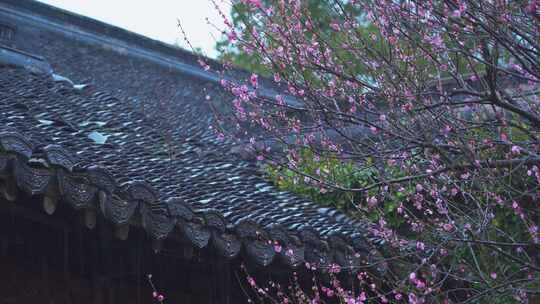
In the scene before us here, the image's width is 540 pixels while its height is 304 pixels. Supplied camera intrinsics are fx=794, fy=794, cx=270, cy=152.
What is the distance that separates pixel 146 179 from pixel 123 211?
4.56 feet

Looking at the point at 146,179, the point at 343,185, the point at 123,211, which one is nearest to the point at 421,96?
the point at 123,211

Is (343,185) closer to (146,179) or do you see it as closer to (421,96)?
(146,179)

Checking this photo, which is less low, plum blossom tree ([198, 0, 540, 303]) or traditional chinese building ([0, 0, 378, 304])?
plum blossom tree ([198, 0, 540, 303])

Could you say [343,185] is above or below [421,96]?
below

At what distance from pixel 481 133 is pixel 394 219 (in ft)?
4.57

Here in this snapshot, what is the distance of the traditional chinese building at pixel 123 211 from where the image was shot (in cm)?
365

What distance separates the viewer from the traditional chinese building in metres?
3.65

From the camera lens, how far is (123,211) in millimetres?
3707

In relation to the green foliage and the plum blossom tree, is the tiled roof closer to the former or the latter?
the green foliage

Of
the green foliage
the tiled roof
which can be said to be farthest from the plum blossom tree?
the green foliage

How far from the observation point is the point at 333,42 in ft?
15.6

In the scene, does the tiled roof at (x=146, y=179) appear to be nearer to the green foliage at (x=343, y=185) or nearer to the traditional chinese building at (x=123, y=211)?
the traditional chinese building at (x=123, y=211)

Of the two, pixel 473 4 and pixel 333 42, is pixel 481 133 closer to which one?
pixel 333 42

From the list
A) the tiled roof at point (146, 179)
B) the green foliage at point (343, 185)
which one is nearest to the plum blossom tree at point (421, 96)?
the tiled roof at point (146, 179)
